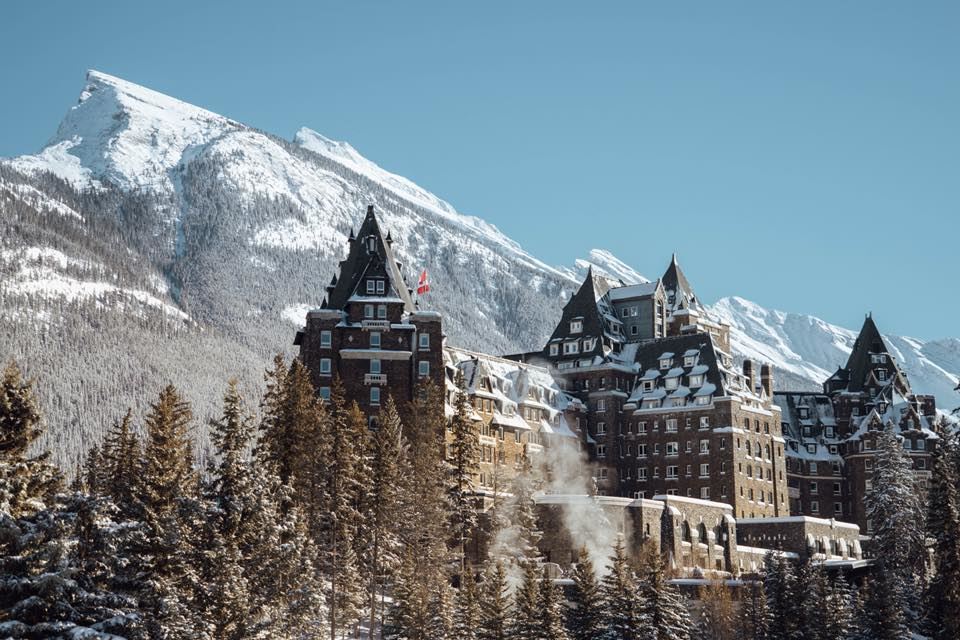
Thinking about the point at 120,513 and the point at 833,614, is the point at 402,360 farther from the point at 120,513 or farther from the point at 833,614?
the point at 120,513

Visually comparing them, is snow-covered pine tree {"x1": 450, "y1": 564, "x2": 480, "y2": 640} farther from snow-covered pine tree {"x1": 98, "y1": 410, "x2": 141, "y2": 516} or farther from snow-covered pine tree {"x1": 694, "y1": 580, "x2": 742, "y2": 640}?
snow-covered pine tree {"x1": 98, "y1": 410, "x2": 141, "y2": 516}

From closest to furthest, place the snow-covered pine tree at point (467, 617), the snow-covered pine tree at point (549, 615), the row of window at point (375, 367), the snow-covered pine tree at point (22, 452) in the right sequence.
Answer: the snow-covered pine tree at point (22, 452)
the snow-covered pine tree at point (549, 615)
the snow-covered pine tree at point (467, 617)
the row of window at point (375, 367)

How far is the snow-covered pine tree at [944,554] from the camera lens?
82.8 m

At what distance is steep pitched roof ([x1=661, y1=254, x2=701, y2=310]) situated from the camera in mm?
150375

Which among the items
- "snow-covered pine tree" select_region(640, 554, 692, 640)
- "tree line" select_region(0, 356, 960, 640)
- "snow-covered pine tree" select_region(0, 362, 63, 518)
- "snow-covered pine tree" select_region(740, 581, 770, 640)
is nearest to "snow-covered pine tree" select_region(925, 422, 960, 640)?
"tree line" select_region(0, 356, 960, 640)

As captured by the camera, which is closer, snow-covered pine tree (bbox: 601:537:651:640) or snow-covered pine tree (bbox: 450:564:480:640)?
snow-covered pine tree (bbox: 450:564:480:640)

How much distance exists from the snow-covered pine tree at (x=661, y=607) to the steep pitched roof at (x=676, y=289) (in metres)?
69.4

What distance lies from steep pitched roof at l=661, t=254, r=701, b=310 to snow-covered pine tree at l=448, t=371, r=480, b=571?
56.3 meters

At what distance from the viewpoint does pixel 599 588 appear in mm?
84562

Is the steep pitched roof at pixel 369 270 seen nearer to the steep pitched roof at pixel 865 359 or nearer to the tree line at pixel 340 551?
the tree line at pixel 340 551

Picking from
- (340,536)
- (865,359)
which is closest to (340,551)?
(340,536)

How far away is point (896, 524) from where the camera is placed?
11088 centimetres

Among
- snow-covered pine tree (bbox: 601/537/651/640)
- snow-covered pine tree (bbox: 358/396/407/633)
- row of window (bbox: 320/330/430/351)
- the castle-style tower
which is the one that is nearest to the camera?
snow-covered pine tree (bbox: 601/537/651/640)

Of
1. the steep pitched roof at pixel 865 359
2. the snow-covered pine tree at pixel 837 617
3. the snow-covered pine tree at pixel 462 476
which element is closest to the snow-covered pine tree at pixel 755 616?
the snow-covered pine tree at pixel 837 617
